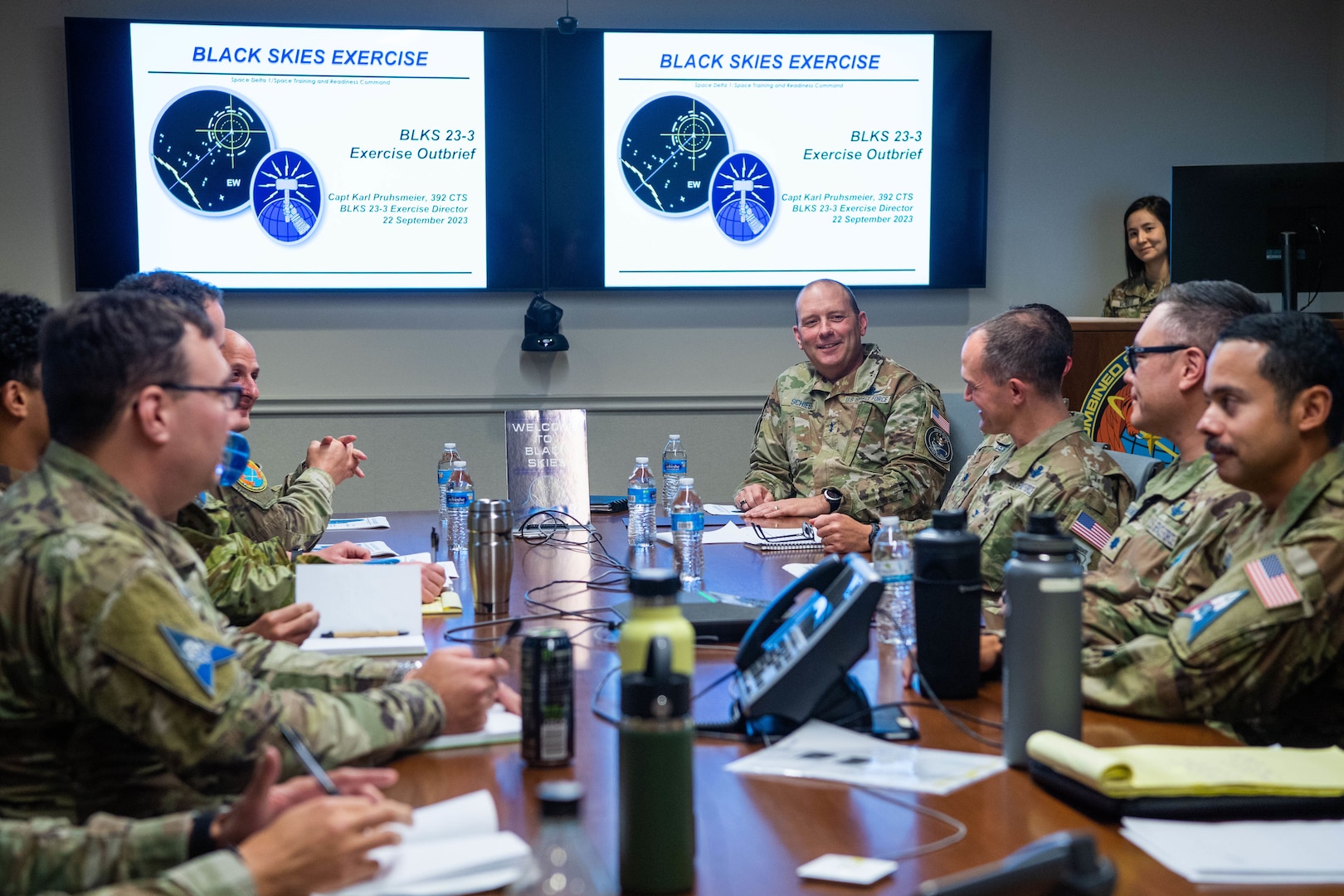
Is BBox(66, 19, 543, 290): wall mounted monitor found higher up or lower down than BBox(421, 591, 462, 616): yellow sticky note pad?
higher up

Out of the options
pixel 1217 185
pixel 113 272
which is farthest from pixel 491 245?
pixel 1217 185

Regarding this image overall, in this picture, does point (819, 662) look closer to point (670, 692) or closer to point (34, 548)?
point (670, 692)

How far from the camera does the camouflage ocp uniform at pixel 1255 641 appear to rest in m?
1.53

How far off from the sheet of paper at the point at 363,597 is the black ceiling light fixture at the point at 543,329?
3.05 metres

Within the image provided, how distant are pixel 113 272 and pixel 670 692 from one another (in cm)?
454

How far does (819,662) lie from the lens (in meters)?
1.42

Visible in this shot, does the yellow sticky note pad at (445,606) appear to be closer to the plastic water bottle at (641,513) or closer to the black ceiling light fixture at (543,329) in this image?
the plastic water bottle at (641,513)

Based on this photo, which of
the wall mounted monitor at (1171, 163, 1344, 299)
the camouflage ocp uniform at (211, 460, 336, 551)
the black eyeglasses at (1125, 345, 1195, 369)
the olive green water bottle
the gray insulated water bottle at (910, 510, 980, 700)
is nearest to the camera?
the olive green water bottle

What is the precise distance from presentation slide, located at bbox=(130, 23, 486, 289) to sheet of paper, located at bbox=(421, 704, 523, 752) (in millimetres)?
3688

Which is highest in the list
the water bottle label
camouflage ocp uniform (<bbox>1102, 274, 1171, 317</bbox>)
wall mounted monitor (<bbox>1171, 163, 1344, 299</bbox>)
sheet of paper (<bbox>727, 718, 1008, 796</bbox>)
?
wall mounted monitor (<bbox>1171, 163, 1344, 299</bbox>)

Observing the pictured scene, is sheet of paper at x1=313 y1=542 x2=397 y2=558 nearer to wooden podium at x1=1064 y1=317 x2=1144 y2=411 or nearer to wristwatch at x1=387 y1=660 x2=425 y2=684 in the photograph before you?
wristwatch at x1=387 y1=660 x2=425 y2=684

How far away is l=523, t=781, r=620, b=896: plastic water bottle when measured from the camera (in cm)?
88

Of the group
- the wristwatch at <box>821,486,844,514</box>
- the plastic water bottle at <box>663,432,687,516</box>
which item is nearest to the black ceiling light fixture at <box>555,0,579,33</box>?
the plastic water bottle at <box>663,432,687,516</box>

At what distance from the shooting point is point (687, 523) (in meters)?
2.54
